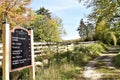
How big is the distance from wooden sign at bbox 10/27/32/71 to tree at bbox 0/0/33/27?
847 inches

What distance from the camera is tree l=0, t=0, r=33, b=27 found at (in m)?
31.2

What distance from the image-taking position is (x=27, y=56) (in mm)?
9125

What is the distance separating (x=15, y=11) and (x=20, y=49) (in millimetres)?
25178

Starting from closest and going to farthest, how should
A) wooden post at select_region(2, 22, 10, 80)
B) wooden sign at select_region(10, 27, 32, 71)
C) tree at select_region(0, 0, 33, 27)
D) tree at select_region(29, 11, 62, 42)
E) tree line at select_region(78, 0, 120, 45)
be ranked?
wooden post at select_region(2, 22, 10, 80), wooden sign at select_region(10, 27, 32, 71), tree line at select_region(78, 0, 120, 45), tree at select_region(0, 0, 33, 27), tree at select_region(29, 11, 62, 42)

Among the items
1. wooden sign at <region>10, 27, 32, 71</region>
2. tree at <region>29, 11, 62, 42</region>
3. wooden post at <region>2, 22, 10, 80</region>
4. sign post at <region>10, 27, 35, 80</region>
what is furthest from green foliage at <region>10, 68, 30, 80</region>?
tree at <region>29, 11, 62, 42</region>

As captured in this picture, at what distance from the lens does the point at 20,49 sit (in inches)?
335

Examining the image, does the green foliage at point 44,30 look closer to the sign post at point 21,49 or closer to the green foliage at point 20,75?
the green foliage at point 20,75

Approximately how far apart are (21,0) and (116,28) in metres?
15.8

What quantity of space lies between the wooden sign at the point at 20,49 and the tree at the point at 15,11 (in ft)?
70.6

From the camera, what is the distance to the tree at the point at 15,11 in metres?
31.2

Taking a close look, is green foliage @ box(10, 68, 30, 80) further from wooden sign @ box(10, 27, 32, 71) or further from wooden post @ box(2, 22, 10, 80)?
wooden post @ box(2, 22, 10, 80)

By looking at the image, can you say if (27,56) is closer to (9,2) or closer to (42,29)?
(9,2)

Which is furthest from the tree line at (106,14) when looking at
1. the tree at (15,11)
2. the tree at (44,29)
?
the tree at (44,29)

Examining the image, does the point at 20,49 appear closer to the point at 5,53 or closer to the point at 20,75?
the point at 5,53
